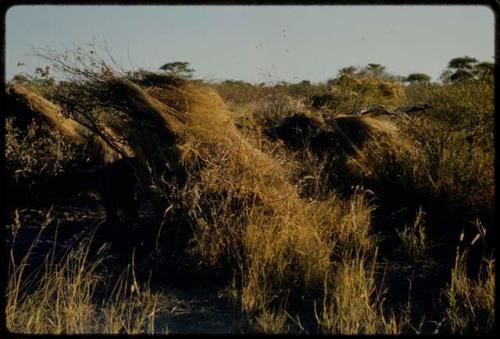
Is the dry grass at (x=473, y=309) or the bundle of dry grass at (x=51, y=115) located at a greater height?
the bundle of dry grass at (x=51, y=115)

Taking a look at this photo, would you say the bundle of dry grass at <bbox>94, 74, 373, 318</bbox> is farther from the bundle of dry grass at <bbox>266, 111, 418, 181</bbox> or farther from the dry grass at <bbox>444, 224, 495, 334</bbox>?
the bundle of dry grass at <bbox>266, 111, 418, 181</bbox>

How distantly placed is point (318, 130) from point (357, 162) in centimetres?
100

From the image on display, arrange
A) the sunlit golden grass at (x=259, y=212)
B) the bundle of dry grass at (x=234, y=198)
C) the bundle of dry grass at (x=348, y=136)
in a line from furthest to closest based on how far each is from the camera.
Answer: the bundle of dry grass at (x=348, y=136) → the bundle of dry grass at (x=234, y=198) → the sunlit golden grass at (x=259, y=212)

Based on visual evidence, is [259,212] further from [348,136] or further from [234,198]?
[348,136]

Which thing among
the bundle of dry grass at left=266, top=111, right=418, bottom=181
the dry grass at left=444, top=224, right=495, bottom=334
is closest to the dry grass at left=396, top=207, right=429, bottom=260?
the dry grass at left=444, top=224, right=495, bottom=334

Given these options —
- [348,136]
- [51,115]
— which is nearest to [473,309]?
[348,136]

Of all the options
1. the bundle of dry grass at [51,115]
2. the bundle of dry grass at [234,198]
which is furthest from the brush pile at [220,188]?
the bundle of dry grass at [51,115]

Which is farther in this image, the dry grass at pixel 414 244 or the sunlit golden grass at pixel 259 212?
the dry grass at pixel 414 244

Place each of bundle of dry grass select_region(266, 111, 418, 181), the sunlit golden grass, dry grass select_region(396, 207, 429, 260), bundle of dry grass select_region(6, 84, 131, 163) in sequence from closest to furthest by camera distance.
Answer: the sunlit golden grass, dry grass select_region(396, 207, 429, 260), bundle of dry grass select_region(266, 111, 418, 181), bundle of dry grass select_region(6, 84, 131, 163)

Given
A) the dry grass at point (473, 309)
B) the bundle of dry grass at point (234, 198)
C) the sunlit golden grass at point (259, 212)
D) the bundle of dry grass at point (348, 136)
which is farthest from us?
the bundle of dry grass at point (348, 136)

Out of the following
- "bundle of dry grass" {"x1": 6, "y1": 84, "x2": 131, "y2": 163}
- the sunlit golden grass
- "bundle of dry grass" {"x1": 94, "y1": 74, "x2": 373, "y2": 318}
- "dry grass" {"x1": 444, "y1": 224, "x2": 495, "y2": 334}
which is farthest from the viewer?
"bundle of dry grass" {"x1": 6, "y1": 84, "x2": 131, "y2": 163}

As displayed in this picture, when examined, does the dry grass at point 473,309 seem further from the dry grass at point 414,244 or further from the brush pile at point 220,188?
the dry grass at point 414,244

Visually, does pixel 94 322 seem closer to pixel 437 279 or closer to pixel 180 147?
pixel 180 147

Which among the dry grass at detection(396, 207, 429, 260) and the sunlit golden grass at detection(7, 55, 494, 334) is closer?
the sunlit golden grass at detection(7, 55, 494, 334)
